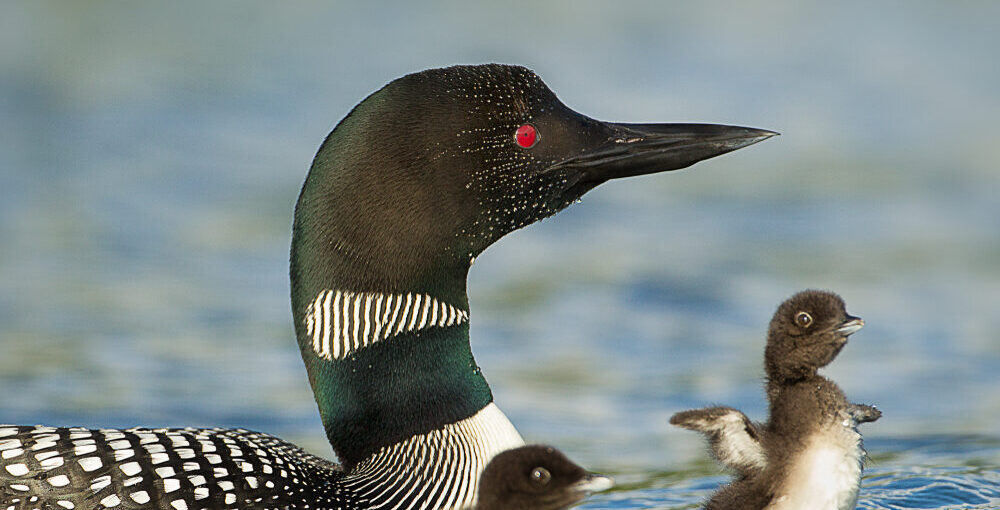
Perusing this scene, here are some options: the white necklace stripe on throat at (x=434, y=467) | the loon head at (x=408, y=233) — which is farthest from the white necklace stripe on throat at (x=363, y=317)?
Result: the white necklace stripe on throat at (x=434, y=467)

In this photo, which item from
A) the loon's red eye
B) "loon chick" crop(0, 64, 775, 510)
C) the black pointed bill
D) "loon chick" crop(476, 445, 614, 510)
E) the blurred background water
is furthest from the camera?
the blurred background water

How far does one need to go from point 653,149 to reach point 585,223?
5428mm

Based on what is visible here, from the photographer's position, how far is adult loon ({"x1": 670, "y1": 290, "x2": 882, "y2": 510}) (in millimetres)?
4891

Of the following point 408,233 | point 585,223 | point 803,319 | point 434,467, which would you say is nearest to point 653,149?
point 803,319

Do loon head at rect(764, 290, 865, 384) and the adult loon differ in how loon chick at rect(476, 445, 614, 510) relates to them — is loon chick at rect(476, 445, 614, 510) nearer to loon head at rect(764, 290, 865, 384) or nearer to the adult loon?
the adult loon

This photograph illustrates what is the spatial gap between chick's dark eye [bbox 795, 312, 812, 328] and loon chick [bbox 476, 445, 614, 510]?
41.1 inches

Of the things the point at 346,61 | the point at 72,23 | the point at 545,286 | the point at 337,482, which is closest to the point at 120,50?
the point at 72,23

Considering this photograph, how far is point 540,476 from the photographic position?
4379 millimetres

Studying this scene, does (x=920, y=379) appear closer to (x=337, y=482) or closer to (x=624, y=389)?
(x=624, y=389)

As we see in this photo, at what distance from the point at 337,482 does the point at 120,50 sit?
950 centimetres

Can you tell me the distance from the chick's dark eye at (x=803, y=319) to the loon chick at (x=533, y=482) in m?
1.04

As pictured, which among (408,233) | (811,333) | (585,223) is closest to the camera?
(408,233)

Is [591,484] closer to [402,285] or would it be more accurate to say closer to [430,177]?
[402,285]

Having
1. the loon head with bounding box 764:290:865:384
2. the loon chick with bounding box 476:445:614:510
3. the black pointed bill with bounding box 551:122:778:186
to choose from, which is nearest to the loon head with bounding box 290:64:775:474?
the black pointed bill with bounding box 551:122:778:186
